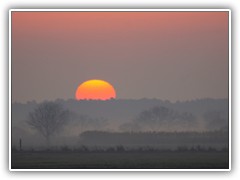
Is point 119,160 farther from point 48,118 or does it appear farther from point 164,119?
point 48,118

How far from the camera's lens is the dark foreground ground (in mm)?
6698

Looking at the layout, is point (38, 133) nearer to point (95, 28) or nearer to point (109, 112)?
point (109, 112)

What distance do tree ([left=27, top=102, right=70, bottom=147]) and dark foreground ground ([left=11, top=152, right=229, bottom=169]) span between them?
209 millimetres

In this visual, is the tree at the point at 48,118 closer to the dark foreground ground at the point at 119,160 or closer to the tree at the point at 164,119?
the dark foreground ground at the point at 119,160

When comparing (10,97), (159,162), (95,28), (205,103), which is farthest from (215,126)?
(10,97)

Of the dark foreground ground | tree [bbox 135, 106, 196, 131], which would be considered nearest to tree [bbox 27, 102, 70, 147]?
the dark foreground ground

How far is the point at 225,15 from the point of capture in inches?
266

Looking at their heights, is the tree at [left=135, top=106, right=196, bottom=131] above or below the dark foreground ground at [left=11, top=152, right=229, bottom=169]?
above

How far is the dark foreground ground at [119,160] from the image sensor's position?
22.0ft

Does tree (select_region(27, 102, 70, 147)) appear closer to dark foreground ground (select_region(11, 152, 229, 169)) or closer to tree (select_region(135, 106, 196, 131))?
dark foreground ground (select_region(11, 152, 229, 169))

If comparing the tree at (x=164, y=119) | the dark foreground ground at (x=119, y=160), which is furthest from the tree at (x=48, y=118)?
the tree at (x=164, y=119)

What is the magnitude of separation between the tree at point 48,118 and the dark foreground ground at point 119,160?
21 cm

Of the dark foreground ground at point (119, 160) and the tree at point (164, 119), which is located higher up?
the tree at point (164, 119)

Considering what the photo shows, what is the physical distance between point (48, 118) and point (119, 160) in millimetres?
850
